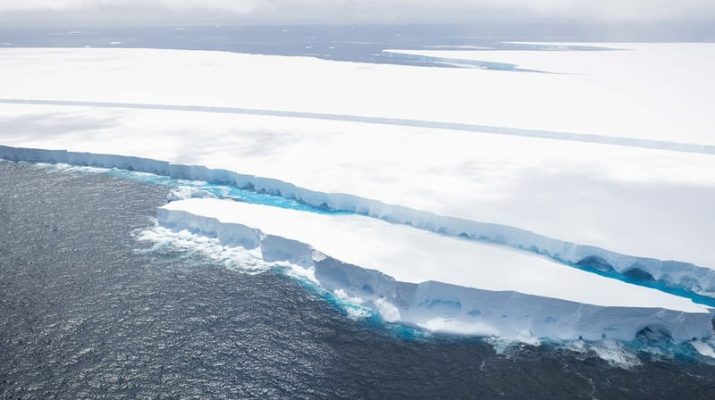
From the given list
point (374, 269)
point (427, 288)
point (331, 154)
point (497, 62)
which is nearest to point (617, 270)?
point (427, 288)

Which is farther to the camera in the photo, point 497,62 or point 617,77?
point 497,62

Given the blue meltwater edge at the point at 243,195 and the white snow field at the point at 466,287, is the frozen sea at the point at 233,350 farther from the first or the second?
the blue meltwater edge at the point at 243,195

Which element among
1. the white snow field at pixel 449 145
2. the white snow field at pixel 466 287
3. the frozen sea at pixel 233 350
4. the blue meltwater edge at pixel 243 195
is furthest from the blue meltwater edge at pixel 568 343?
the blue meltwater edge at pixel 243 195

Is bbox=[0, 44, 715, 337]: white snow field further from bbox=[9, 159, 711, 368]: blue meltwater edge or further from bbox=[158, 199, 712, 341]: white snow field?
bbox=[9, 159, 711, 368]: blue meltwater edge

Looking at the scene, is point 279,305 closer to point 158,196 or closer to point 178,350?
point 178,350

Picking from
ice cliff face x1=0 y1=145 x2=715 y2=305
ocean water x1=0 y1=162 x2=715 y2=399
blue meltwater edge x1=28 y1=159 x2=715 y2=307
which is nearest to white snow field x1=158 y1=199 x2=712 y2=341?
ice cliff face x1=0 y1=145 x2=715 y2=305

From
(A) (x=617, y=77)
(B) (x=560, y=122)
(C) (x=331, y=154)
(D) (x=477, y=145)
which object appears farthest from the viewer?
(A) (x=617, y=77)
